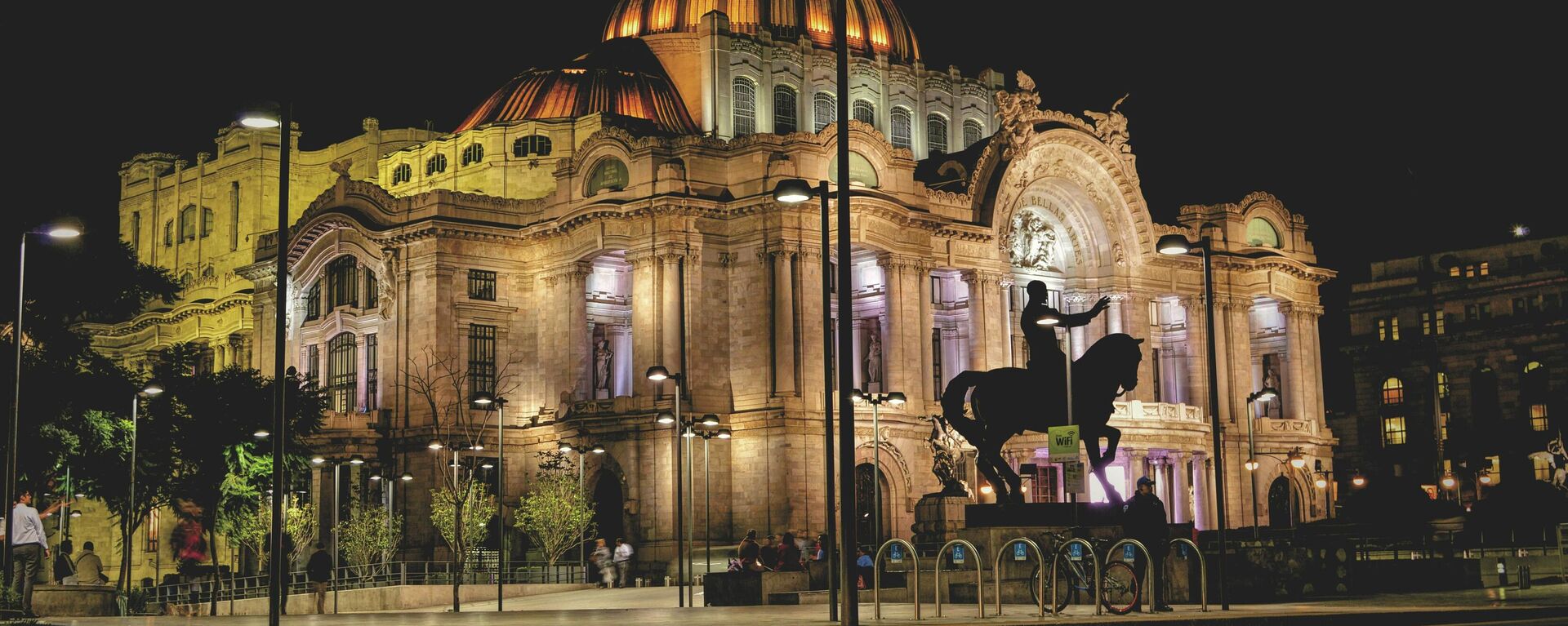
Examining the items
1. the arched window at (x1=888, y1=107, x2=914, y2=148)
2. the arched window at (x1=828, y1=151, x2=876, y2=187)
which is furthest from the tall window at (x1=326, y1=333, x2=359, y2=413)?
the arched window at (x1=888, y1=107, x2=914, y2=148)

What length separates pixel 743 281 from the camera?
229 feet

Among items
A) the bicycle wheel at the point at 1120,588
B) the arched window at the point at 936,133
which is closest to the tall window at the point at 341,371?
the arched window at the point at 936,133

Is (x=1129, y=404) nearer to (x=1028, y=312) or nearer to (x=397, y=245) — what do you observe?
(x=397, y=245)

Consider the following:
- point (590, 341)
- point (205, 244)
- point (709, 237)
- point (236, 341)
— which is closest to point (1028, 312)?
point (709, 237)

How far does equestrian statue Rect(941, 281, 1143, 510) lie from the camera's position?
125 ft

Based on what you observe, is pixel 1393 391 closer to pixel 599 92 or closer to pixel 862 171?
pixel 862 171

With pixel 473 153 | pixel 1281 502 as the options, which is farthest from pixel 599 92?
pixel 1281 502

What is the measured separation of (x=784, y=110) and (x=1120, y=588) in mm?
55914

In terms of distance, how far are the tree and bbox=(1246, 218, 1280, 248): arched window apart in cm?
3716

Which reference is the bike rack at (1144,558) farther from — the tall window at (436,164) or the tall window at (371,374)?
the tall window at (436,164)

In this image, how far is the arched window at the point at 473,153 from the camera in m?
83.6

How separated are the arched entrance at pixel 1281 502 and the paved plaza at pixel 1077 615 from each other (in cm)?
4972

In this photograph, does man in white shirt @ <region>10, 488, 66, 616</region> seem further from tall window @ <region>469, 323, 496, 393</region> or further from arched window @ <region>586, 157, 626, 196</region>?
arched window @ <region>586, 157, 626, 196</region>

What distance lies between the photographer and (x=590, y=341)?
7400 centimetres
